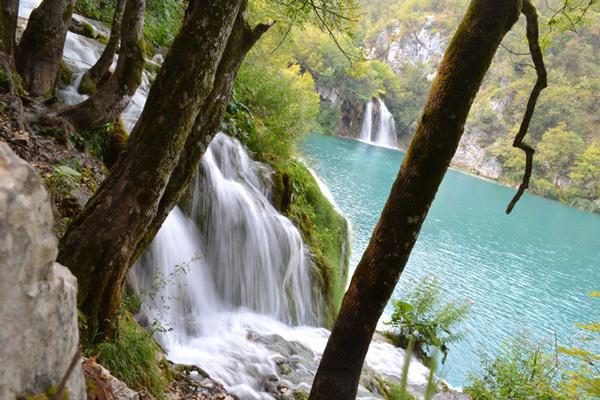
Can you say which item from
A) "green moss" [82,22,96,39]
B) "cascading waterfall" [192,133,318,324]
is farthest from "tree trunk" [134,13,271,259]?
"green moss" [82,22,96,39]

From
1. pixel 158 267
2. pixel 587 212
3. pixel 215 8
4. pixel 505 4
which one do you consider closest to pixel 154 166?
pixel 215 8

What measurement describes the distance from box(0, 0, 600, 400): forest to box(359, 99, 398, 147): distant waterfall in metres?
43.3

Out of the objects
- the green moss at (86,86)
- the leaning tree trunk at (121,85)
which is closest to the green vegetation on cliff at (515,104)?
the green moss at (86,86)

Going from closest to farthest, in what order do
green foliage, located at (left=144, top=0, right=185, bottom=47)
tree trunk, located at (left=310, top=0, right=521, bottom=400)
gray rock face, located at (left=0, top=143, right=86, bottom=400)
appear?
gray rock face, located at (left=0, top=143, right=86, bottom=400) < tree trunk, located at (left=310, top=0, right=521, bottom=400) < green foliage, located at (left=144, top=0, right=185, bottom=47)

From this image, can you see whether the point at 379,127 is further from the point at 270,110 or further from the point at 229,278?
the point at 229,278

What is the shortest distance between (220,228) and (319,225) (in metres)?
3.78

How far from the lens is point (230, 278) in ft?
22.8

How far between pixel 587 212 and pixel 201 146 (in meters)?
58.6

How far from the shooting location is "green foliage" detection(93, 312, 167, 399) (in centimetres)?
320

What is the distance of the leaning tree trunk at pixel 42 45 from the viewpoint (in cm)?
587

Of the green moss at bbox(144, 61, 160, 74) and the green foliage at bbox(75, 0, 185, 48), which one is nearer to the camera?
the green moss at bbox(144, 61, 160, 74)

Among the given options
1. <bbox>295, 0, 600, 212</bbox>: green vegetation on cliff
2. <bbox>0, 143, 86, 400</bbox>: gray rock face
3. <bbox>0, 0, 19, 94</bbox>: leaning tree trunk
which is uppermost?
<bbox>295, 0, 600, 212</bbox>: green vegetation on cliff

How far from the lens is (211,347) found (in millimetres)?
5637

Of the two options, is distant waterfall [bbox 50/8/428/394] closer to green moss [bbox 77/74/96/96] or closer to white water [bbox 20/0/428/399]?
white water [bbox 20/0/428/399]
